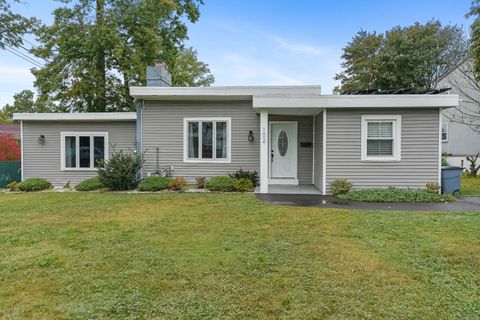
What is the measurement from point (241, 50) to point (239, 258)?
20377mm

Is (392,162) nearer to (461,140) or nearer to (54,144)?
(54,144)

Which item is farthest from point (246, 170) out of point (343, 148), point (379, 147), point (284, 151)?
point (379, 147)

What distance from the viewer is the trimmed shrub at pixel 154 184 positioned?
10.4 meters

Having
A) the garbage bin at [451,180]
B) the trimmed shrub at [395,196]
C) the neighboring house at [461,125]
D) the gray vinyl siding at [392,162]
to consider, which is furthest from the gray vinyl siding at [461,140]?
the trimmed shrub at [395,196]

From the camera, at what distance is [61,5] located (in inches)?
719

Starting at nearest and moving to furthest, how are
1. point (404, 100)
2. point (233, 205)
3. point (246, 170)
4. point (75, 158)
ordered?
point (233, 205) → point (404, 100) → point (246, 170) → point (75, 158)

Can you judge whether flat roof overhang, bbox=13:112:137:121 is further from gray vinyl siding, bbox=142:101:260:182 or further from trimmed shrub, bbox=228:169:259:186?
trimmed shrub, bbox=228:169:259:186

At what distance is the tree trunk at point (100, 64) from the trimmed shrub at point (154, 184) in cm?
1041

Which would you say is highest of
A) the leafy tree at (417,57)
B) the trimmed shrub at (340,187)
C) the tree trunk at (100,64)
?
the leafy tree at (417,57)

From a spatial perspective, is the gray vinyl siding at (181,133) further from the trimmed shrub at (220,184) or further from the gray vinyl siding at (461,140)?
the gray vinyl siding at (461,140)

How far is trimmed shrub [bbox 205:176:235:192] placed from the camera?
33.7 feet

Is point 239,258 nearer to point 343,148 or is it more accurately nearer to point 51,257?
point 51,257

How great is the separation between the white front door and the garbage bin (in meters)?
4.48

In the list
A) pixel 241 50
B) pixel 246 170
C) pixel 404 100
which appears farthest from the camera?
pixel 241 50
